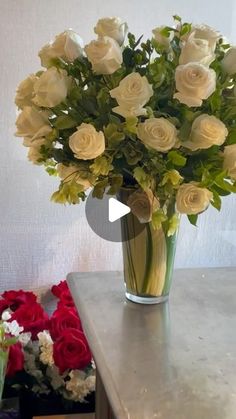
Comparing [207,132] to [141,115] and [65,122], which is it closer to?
[141,115]

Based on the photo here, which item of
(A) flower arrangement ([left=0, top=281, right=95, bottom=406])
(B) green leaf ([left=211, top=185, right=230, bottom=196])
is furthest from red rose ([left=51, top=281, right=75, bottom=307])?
(B) green leaf ([left=211, top=185, right=230, bottom=196])

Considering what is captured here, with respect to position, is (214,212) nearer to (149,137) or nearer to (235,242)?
(235,242)

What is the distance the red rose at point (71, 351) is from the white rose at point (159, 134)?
0.54m

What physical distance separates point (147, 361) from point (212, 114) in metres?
0.38

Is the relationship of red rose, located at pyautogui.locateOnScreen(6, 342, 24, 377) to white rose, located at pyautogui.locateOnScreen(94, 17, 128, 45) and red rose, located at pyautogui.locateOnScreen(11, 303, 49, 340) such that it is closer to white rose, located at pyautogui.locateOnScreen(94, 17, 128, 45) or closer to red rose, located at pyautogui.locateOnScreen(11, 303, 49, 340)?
red rose, located at pyautogui.locateOnScreen(11, 303, 49, 340)

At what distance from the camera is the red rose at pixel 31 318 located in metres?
1.28

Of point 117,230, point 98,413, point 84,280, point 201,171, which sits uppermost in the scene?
point 201,171

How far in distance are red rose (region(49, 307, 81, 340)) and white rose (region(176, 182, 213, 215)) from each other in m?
0.51

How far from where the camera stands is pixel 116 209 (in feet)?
3.07

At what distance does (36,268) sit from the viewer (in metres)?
1.44

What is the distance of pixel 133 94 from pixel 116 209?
0.24 meters

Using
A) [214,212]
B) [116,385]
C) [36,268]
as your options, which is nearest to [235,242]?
[214,212]

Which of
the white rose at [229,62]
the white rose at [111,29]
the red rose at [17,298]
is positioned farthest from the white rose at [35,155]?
the red rose at [17,298]
